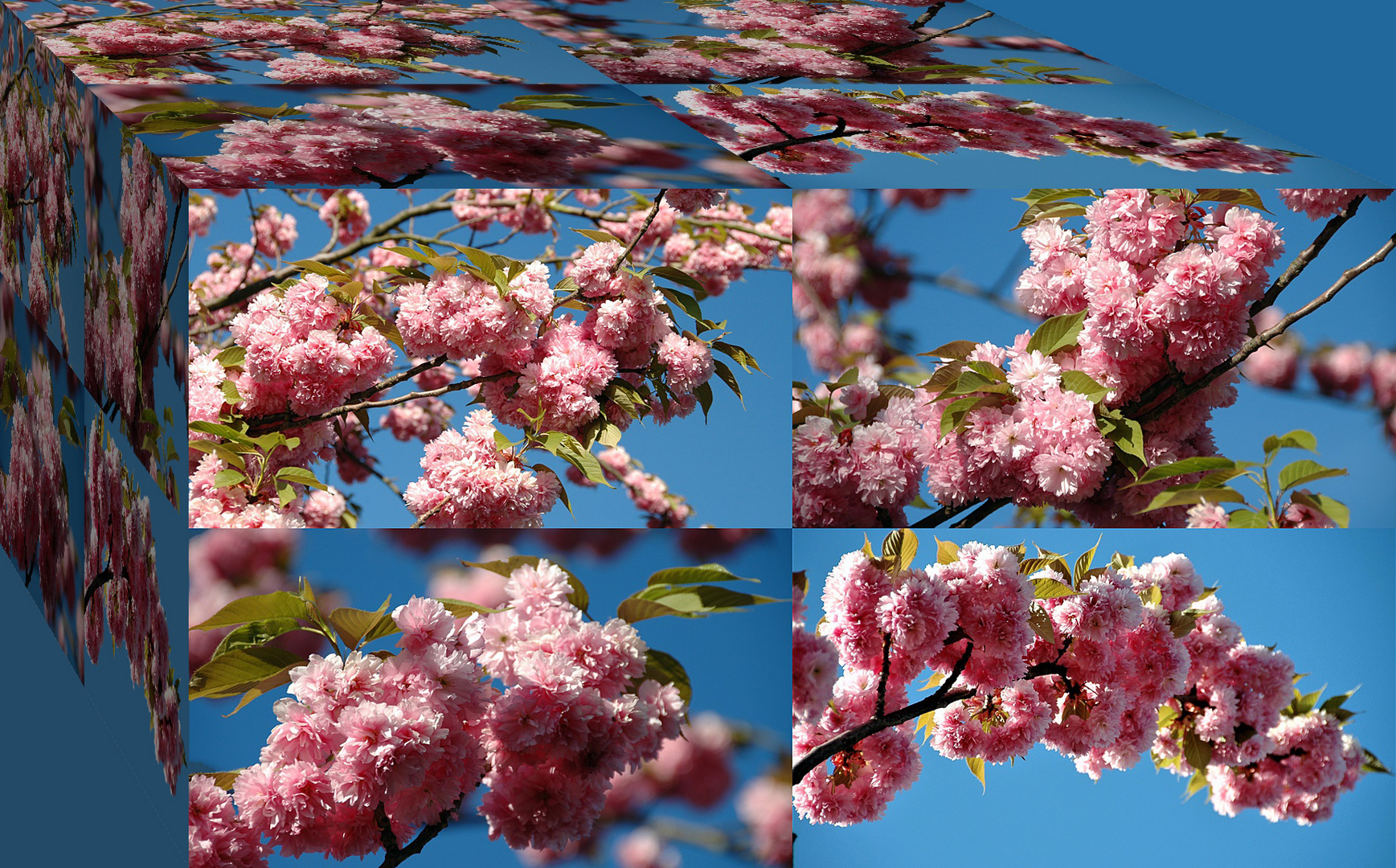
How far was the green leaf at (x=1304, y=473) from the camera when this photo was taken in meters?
2.68

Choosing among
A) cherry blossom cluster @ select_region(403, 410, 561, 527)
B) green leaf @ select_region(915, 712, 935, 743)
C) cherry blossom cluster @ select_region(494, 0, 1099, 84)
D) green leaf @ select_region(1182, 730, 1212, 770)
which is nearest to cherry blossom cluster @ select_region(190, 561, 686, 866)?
cherry blossom cluster @ select_region(403, 410, 561, 527)

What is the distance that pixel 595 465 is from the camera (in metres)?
2.54

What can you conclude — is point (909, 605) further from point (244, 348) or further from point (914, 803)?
point (244, 348)

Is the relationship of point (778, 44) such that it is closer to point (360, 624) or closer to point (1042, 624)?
point (1042, 624)

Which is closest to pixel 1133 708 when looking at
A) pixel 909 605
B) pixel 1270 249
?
pixel 909 605

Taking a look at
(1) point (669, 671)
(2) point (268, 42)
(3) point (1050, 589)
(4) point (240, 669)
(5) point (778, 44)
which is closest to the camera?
(4) point (240, 669)

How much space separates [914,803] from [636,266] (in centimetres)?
111

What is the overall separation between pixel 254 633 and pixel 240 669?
6 cm

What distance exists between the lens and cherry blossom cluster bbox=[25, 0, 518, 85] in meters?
3.43

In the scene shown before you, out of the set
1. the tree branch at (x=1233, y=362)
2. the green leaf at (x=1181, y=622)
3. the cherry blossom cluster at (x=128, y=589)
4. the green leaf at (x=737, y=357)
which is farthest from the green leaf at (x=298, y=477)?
the green leaf at (x=1181, y=622)

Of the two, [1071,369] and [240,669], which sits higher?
[1071,369]

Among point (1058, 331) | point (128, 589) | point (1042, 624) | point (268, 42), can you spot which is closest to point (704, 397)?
point (1058, 331)

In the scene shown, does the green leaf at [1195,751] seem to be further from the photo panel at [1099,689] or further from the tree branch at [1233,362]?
the tree branch at [1233,362]

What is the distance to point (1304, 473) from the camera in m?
2.68
